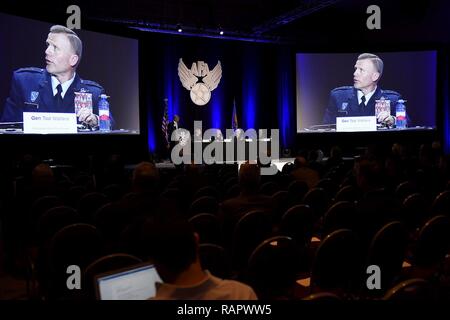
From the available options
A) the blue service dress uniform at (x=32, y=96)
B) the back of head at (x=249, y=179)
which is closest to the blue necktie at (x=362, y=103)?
the blue service dress uniform at (x=32, y=96)

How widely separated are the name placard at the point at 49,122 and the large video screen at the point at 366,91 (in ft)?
28.0

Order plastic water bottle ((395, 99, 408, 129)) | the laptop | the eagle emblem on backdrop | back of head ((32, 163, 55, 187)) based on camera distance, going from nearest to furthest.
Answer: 1. the laptop
2. back of head ((32, 163, 55, 187))
3. plastic water bottle ((395, 99, 408, 129))
4. the eagle emblem on backdrop

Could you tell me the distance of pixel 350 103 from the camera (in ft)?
51.8

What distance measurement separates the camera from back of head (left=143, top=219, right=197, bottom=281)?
1608 mm

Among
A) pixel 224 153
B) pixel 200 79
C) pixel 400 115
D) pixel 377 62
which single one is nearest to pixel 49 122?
pixel 224 153

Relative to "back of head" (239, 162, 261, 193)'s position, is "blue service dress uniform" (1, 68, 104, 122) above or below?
above

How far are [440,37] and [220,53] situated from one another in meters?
8.04

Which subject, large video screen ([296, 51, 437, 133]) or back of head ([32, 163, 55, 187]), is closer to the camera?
back of head ([32, 163, 55, 187])

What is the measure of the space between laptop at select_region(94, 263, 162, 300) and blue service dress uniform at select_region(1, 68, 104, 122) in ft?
29.8

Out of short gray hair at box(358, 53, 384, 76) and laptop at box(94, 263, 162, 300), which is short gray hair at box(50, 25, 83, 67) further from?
laptop at box(94, 263, 162, 300)

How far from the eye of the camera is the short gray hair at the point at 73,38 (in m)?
10.8

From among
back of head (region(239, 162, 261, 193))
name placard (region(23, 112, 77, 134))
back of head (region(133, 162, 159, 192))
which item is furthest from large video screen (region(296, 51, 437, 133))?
back of head (region(133, 162, 159, 192))

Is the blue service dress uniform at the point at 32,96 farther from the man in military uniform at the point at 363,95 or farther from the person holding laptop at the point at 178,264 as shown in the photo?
the person holding laptop at the point at 178,264

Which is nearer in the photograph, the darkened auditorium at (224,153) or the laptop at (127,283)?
the laptop at (127,283)
